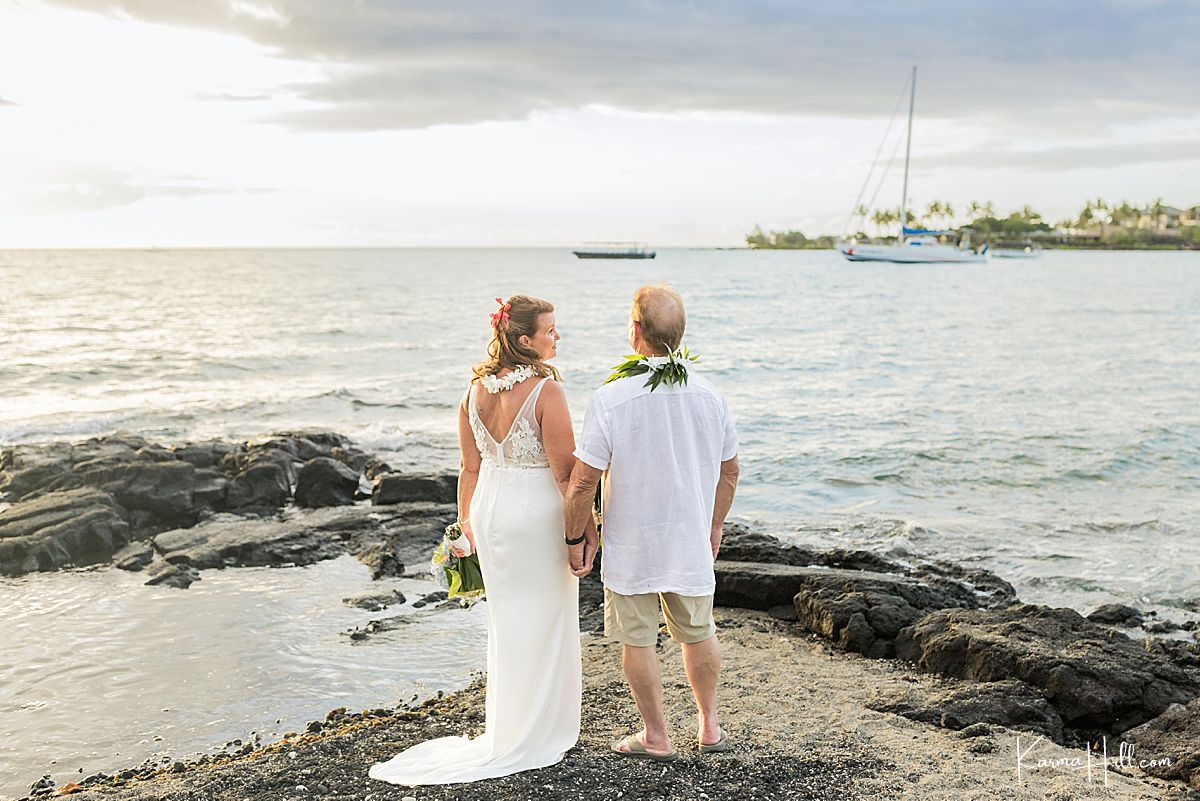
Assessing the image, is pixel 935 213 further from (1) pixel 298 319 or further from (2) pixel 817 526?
(2) pixel 817 526

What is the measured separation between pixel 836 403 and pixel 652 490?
17935 millimetres

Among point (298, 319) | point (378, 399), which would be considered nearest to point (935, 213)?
point (298, 319)

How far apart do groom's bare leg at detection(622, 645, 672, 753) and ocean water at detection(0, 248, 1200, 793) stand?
2.67 meters

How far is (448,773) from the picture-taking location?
16.0 ft

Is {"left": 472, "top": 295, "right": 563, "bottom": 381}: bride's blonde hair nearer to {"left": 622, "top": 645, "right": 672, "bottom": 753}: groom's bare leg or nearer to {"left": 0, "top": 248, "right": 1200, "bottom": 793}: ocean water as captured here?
{"left": 622, "top": 645, "right": 672, "bottom": 753}: groom's bare leg

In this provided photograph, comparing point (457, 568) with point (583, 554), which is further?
point (457, 568)

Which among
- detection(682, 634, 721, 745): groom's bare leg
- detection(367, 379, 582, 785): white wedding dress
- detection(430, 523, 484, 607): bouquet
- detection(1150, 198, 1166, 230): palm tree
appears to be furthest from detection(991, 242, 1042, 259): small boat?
detection(367, 379, 582, 785): white wedding dress

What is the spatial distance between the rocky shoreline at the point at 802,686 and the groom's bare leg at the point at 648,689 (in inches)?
5.9

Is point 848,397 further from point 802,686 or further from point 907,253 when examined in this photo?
point 907,253

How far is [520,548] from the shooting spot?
4.89 m

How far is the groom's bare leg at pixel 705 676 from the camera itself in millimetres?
5007

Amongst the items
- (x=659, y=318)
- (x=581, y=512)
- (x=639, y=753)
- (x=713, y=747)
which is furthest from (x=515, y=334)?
(x=713, y=747)

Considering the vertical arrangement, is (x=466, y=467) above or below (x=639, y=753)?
above

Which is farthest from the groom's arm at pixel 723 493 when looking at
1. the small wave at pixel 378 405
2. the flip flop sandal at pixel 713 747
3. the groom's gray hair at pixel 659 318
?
the small wave at pixel 378 405
